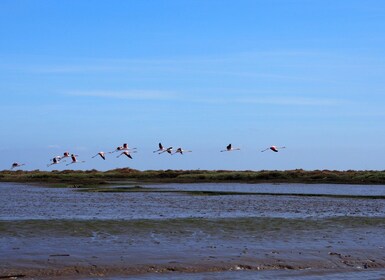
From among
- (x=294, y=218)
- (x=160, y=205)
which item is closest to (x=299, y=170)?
(x=160, y=205)

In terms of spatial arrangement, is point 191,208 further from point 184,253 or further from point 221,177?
point 221,177

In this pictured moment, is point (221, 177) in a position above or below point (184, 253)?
above

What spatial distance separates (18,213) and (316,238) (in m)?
13.0

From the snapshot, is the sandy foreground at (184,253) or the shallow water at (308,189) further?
the shallow water at (308,189)

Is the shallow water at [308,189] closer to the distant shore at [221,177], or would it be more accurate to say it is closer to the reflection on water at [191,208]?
the reflection on water at [191,208]

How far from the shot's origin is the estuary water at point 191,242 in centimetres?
1662

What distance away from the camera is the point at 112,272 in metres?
Answer: 16.2

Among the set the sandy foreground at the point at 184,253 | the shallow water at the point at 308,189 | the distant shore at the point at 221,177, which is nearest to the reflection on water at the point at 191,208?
the sandy foreground at the point at 184,253

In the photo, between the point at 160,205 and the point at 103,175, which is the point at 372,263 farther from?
the point at 103,175

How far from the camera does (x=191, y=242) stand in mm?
20656

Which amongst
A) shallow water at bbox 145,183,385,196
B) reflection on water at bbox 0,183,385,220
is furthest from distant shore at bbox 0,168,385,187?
reflection on water at bbox 0,183,385,220

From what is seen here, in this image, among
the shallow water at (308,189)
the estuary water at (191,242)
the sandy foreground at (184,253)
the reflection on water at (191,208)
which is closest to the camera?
the sandy foreground at (184,253)

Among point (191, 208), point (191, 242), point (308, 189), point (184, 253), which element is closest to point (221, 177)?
point (308, 189)

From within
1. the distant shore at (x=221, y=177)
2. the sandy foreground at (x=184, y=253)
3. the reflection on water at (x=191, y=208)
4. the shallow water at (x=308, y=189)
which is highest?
the distant shore at (x=221, y=177)
